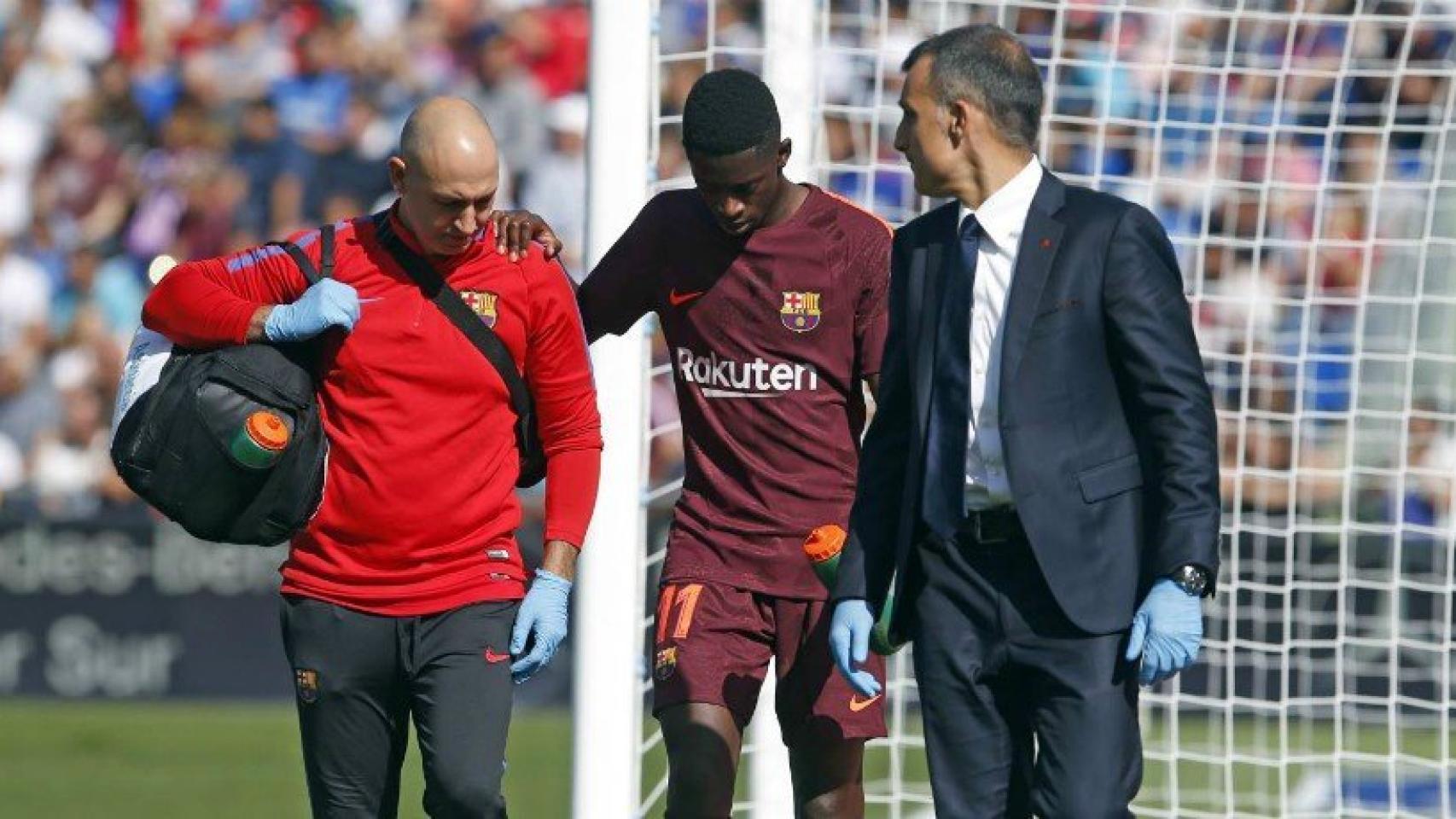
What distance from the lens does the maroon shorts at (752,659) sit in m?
5.89

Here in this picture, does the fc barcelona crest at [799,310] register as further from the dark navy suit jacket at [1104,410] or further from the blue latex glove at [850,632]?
the dark navy suit jacket at [1104,410]

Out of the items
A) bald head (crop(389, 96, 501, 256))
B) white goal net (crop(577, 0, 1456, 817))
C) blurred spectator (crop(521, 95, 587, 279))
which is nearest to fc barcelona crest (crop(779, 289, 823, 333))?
bald head (crop(389, 96, 501, 256))

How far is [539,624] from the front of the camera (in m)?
5.55

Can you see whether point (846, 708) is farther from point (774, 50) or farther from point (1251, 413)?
point (1251, 413)

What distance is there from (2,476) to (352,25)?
11.0 feet

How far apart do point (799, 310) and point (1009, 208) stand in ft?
3.85

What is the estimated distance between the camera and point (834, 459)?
5.98 m

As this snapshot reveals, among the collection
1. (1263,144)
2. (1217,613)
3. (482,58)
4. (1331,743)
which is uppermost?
(482,58)

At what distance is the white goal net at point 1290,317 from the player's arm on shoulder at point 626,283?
2106mm

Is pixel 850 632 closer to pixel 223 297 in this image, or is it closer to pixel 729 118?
pixel 729 118

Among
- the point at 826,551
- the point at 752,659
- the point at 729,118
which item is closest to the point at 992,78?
the point at 729,118

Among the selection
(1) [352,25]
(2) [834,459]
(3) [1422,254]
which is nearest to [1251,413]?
(3) [1422,254]

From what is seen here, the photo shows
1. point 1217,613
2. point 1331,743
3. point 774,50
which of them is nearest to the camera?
point 774,50

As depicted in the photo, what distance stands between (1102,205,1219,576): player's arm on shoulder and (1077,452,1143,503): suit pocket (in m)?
0.05
